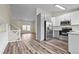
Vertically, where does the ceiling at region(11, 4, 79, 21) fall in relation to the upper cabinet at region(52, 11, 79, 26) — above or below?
above

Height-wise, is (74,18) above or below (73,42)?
above

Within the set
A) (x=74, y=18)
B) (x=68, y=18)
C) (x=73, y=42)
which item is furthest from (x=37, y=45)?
(x=74, y=18)

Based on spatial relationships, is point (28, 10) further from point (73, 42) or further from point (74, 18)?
point (73, 42)

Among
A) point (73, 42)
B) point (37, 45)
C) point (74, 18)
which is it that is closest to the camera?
point (73, 42)

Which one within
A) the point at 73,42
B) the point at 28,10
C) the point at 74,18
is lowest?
the point at 73,42

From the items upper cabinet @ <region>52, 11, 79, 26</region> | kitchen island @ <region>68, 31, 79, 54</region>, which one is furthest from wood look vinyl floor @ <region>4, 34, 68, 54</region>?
upper cabinet @ <region>52, 11, 79, 26</region>

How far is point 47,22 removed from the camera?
3.35m

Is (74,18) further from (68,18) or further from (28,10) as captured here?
(28,10)

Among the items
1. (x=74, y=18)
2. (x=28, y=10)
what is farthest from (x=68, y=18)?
(x=28, y=10)

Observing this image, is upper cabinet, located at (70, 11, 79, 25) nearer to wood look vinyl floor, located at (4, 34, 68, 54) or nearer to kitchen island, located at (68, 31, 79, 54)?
kitchen island, located at (68, 31, 79, 54)

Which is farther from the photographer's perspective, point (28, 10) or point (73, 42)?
point (28, 10)

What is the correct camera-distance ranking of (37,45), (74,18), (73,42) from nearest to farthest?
(73,42)
(74,18)
(37,45)

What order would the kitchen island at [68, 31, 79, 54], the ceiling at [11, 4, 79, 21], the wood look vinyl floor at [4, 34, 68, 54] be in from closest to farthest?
the kitchen island at [68, 31, 79, 54] < the ceiling at [11, 4, 79, 21] < the wood look vinyl floor at [4, 34, 68, 54]

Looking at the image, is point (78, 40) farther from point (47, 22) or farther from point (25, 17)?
point (25, 17)
